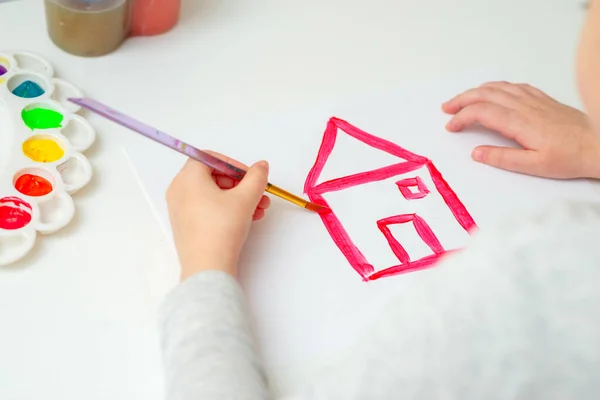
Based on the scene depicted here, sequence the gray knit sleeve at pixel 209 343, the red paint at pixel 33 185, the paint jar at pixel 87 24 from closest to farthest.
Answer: the gray knit sleeve at pixel 209 343, the red paint at pixel 33 185, the paint jar at pixel 87 24

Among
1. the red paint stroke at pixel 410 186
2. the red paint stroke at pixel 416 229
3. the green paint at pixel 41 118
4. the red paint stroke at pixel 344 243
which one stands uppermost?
the red paint stroke at pixel 410 186

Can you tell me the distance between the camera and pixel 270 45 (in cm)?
85

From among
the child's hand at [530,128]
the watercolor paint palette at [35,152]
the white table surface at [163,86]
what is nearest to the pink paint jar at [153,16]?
the white table surface at [163,86]

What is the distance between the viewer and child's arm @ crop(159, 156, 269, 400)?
1.74ft

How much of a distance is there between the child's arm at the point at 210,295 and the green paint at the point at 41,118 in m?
0.14

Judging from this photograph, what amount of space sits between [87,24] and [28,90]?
0.09 metres

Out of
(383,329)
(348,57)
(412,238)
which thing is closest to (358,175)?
(412,238)

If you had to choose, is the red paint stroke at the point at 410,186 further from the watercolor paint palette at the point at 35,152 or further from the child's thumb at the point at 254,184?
the watercolor paint palette at the point at 35,152

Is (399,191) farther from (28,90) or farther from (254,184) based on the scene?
(28,90)

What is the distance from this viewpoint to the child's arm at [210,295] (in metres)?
0.53

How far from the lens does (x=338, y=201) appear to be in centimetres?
69

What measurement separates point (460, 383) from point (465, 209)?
13.2 inches

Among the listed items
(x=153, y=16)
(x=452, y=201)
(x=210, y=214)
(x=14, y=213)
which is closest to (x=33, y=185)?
(x=14, y=213)

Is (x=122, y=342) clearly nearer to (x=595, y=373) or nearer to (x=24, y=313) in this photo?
(x=24, y=313)
